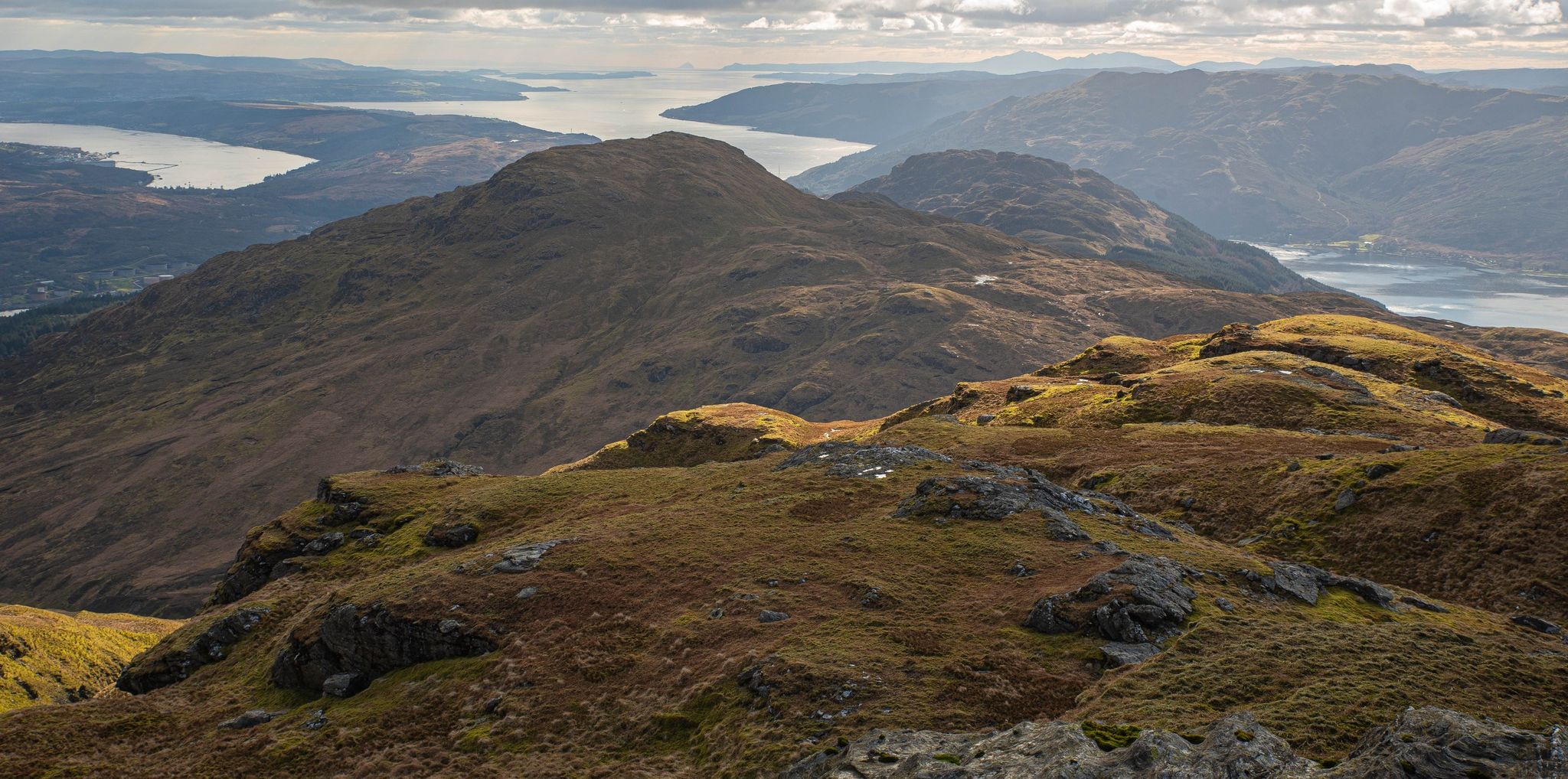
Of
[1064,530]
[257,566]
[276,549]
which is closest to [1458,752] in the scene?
[1064,530]

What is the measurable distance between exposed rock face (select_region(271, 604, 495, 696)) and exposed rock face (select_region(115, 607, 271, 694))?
9.75 metres

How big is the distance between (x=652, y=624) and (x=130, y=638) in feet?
302

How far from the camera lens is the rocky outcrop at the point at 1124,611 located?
37.1 m

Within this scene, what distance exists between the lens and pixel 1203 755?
82.0 feet

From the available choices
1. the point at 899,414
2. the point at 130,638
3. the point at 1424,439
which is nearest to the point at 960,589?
the point at 1424,439

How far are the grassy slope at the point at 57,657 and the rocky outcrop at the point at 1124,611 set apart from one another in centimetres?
8599

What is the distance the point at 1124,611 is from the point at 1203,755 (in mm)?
13563

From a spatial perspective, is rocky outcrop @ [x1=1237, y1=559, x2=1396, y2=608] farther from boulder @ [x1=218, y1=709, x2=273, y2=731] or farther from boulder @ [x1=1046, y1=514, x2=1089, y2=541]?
boulder @ [x1=218, y1=709, x2=273, y2=731]

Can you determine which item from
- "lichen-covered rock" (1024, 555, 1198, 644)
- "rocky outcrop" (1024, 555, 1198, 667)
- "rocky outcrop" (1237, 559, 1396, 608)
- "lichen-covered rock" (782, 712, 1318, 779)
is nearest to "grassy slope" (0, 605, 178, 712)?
"lichen-covered rock" (782, 712, 1318, 779)

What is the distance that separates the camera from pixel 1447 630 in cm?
3578

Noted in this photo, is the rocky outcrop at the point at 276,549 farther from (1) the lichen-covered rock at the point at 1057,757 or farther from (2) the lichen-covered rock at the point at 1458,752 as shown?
(2) the lichen-covered rock at the point at 1458,752

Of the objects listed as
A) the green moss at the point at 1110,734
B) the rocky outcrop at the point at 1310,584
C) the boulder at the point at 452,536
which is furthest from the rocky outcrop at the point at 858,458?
the green moss at the point at 1110,734

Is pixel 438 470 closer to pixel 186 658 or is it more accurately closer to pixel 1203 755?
pixel 186 658

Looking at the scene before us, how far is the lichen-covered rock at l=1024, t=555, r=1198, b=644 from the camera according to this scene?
1484 inches
